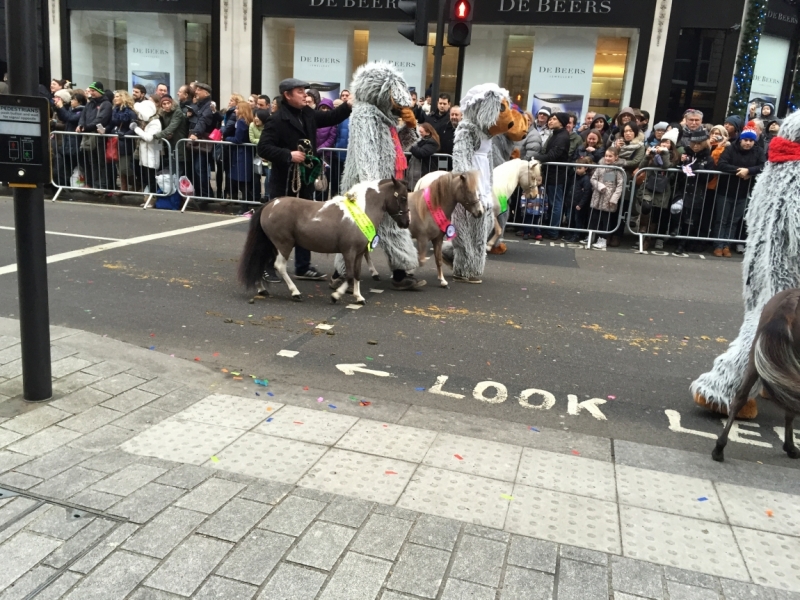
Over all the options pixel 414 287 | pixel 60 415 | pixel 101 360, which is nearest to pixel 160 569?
pixel 60 415

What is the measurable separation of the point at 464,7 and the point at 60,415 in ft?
26.1

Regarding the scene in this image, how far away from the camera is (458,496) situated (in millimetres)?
3127

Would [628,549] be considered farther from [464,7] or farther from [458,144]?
[464,7]

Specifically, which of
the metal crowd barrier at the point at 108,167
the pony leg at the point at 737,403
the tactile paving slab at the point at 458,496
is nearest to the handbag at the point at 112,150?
the metal crowd barrier at the point at 108,167

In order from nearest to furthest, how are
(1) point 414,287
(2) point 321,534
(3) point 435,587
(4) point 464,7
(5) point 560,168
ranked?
1. (3) point 435,587
2. (2) point 321,534
3. (1) point 414,287
4. (4) point 464,7
5. (5) point 560,168

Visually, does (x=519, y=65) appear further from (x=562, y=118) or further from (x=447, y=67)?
(x=562, y=118)

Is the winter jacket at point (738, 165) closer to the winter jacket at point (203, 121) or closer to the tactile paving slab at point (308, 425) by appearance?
the tactile paving slab at point (308, 425)

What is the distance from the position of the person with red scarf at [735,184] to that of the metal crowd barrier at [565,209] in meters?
1.40

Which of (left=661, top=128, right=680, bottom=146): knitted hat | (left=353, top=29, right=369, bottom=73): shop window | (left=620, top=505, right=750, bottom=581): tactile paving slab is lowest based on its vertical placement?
(left=620, top=505, right=750, bottom=581): tactile paving slab

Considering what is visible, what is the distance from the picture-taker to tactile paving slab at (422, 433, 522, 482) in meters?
3.40

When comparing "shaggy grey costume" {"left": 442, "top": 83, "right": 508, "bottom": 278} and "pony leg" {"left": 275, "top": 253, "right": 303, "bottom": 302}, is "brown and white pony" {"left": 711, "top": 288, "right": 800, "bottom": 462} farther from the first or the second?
"shaggy grey costume" {"left": 442, "top": 83, "right": 508, "bottom": 278}

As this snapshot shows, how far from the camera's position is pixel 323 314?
620 centimetres

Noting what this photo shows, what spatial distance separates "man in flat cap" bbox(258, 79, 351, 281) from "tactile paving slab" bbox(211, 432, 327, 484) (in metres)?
3.67

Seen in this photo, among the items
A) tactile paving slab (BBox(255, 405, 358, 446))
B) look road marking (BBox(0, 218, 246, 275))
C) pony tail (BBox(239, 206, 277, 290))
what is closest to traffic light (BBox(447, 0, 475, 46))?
look road marking (BBox(0, 218, 246, 275))
